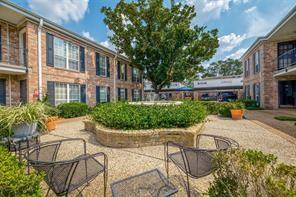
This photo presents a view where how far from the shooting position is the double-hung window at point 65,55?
41.6ft

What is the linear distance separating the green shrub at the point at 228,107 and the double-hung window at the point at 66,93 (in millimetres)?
11098

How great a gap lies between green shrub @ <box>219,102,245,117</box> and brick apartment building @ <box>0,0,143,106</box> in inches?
422

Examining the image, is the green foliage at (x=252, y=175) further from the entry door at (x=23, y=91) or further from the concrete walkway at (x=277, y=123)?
the entry door at (x=23, y=91)

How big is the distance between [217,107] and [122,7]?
1210 cm

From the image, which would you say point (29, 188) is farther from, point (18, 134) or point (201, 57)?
point (201, 57)

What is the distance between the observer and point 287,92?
56.7ft

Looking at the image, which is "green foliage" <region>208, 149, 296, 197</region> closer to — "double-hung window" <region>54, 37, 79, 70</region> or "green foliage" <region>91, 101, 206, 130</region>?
"green foliage" <region>91, 101, 206, 130</region>

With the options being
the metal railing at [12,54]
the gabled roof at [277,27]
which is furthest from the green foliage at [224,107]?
the metal railing at [12,54]

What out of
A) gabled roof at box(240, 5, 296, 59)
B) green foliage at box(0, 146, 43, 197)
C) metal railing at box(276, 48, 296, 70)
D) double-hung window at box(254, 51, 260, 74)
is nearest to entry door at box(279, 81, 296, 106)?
metal railing at box(276, 48, 296, 70)

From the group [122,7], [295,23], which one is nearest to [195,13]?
[122,7]

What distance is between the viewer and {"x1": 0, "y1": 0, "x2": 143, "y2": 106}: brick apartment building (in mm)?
10674

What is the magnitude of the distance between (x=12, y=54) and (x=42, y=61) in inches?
75.4

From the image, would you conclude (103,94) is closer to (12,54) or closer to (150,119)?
(12,54)

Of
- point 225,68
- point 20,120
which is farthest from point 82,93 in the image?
point 225,68
